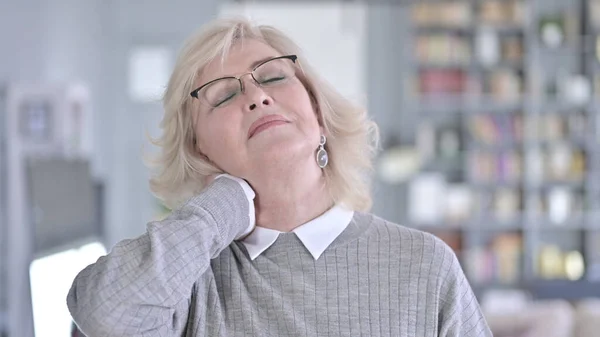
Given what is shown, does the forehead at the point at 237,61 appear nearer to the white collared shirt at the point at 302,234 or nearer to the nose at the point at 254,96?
the nose at the point at 254,96

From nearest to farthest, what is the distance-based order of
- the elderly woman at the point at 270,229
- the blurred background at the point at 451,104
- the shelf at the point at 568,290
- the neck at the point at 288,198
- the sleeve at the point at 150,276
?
1. the sleeve at the point at 150,276
2. the elderly woman at the point at 270,229
3. the neck at the point at 288,198
4. the shelf at the point at 568,290
5. the blurred background at the point at 451,104

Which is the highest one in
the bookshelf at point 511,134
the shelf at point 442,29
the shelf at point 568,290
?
the shelf at point 442,29

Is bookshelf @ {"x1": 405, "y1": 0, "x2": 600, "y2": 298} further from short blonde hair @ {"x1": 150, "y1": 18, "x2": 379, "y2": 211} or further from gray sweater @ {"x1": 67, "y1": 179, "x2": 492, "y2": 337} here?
gray sweater @ {"x1": 67, "y1": 179, "x2": 492, "y2": 337}

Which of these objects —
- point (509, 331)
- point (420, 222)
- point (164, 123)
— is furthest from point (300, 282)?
point (420, 222)

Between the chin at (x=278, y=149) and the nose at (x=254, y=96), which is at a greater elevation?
the nose at (x=254, y=96)

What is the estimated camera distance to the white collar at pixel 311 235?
4.43ft

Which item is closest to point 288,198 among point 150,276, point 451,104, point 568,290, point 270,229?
point 270,229

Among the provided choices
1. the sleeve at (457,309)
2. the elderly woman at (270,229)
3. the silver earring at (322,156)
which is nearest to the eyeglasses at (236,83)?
the elderly woman at (270,229)

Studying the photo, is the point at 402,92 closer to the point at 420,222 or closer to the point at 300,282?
the point at 420,222

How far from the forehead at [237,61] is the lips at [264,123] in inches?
3.9

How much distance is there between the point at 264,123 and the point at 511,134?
6.24 meters

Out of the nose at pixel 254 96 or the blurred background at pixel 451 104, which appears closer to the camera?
the nose at pixel 254 96

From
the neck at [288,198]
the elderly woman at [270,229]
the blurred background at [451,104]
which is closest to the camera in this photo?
the elderly woman at [270,229]

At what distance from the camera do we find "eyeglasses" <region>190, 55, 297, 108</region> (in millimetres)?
1370
